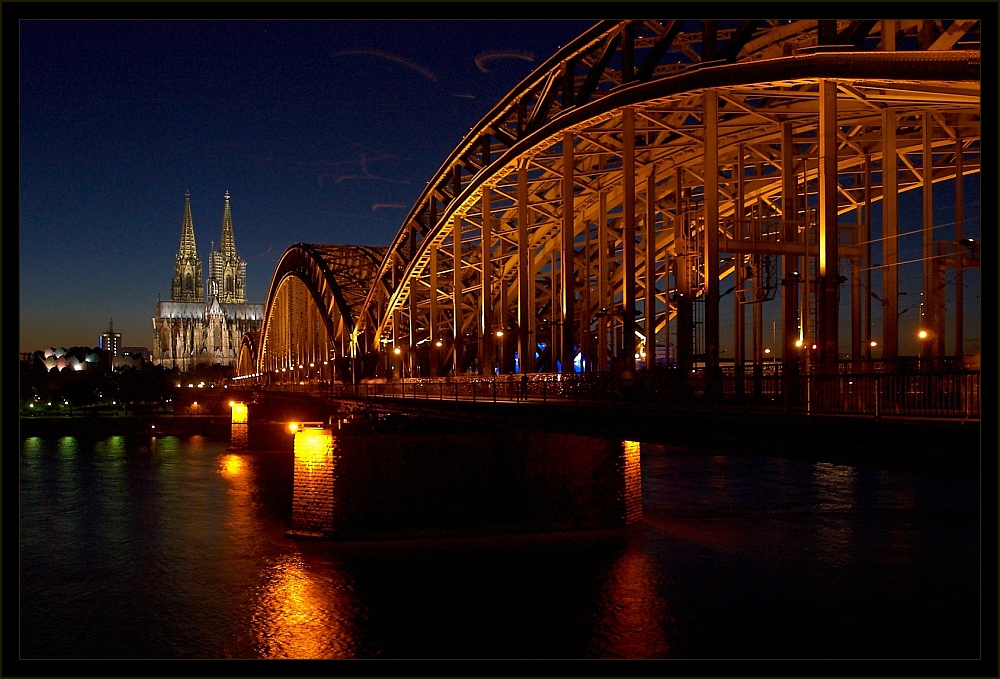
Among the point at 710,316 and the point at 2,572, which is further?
the point at 710,316

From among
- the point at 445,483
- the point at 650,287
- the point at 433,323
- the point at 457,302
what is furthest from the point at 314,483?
the point at 433,323

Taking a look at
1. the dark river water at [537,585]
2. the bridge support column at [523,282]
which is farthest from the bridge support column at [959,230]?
the bridge support column at [523,282]

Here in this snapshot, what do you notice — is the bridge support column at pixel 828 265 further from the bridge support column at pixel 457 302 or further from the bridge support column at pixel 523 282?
the bridge support column at pixel 457 302

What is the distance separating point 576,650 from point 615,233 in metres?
29.4

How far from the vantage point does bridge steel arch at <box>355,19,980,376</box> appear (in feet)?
82.1

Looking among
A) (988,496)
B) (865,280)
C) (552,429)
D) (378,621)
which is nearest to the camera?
(988,496)

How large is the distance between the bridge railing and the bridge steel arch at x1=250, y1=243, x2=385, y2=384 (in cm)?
4567

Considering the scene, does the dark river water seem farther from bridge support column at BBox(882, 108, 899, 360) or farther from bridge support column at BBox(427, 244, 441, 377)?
bridge support column at BBox(427, 244, 441, 377)

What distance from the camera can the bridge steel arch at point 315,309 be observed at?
3444 inches

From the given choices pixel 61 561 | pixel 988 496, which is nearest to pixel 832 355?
pixel 988 496

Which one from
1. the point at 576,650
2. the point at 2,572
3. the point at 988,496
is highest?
the point at 988,496

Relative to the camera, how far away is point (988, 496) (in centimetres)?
1125

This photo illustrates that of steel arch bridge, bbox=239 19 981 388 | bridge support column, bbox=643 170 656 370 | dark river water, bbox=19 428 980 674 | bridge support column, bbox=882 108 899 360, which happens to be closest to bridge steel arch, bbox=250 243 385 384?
steel arch bridge, bbox=239 19 981 388

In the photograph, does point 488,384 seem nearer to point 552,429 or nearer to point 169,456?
point 552,429
